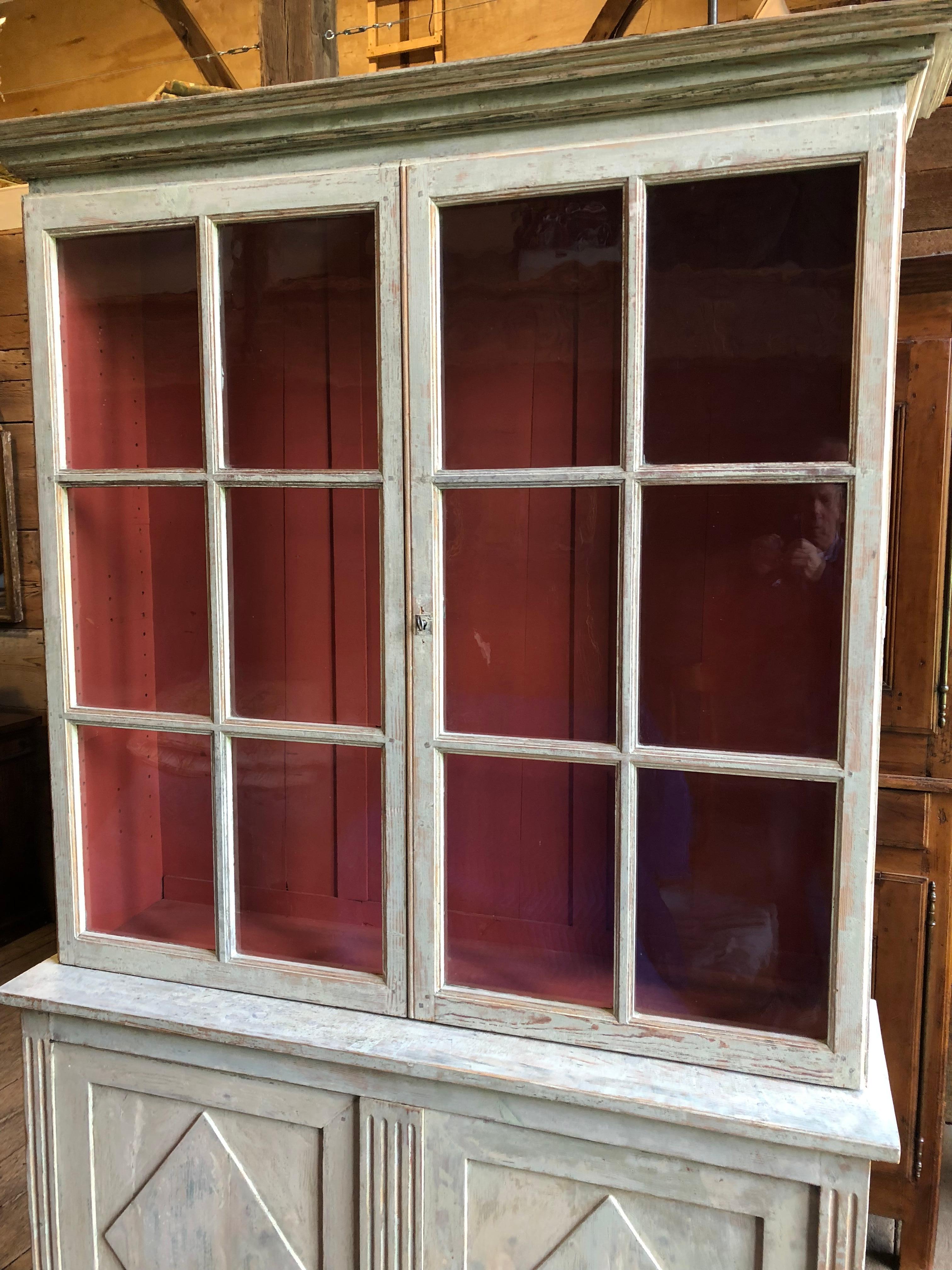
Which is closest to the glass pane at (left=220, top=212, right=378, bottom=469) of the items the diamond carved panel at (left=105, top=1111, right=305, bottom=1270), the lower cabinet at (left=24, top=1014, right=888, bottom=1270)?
the lower cabinet at (left=24, top=1014, right=888, bottom=1270)

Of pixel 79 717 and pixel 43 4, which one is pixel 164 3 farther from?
pixel 79 717

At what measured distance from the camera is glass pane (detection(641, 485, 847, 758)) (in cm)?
106

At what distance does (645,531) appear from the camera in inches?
43.5

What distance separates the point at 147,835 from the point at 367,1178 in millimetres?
615

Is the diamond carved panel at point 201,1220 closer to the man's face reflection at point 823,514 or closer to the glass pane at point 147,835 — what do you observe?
the glass pane at point 147,835

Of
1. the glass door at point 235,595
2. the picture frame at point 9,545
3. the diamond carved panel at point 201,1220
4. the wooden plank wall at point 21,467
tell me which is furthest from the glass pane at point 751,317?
the picture frame at point 9,545

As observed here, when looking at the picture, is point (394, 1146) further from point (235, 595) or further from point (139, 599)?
point (139, 599)

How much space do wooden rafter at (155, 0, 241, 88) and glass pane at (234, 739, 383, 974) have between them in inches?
84.9

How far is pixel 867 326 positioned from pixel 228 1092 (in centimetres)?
134

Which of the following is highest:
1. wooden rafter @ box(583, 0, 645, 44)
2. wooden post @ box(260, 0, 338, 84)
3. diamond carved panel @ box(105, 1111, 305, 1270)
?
wooden rafter @ box(583, 0, 645, 44)

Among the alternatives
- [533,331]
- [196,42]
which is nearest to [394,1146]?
[533,331]

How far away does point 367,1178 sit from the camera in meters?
1.19

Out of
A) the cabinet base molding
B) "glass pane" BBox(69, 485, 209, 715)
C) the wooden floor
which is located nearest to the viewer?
the cabinet base molding

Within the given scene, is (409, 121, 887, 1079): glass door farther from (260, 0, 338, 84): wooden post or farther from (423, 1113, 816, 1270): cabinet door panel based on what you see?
(260, 0, 338, 84): wooden post
